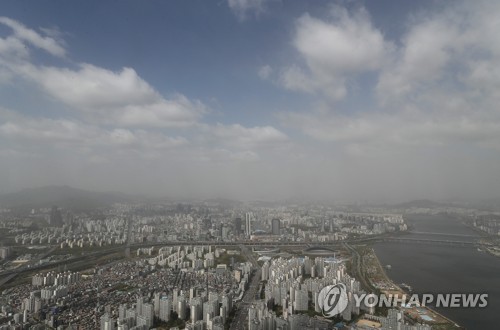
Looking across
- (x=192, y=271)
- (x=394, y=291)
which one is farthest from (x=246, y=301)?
(x=394, y=291)

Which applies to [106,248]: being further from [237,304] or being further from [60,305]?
→ [237,304]

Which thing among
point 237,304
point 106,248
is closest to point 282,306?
point 237,304

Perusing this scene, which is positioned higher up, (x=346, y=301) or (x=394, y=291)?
(x=346, y=301)

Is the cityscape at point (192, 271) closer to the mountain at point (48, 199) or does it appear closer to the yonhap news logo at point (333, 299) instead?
the yonhap news logo at point (333, 299)

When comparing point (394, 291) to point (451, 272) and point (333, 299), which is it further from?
point (451, 272)

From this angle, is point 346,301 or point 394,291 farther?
point 394,291
